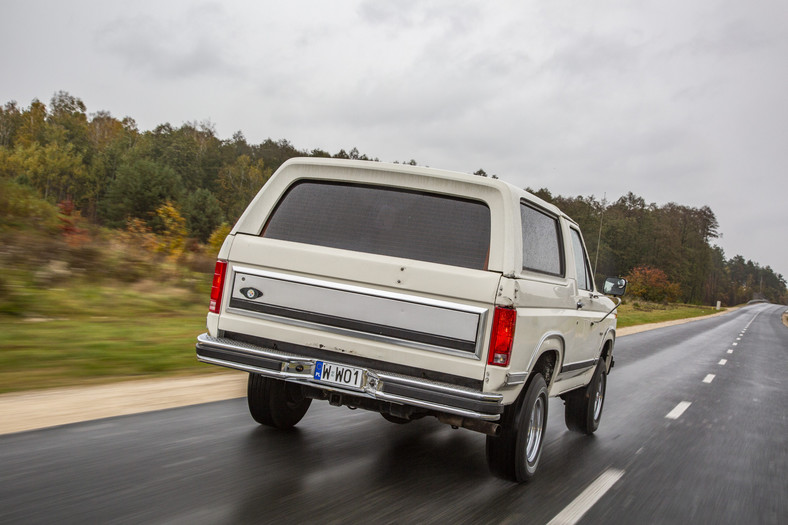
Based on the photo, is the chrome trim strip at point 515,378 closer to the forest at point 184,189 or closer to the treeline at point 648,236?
the forest at point 184,189

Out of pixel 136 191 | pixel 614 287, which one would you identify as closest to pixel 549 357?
pixel 614 287

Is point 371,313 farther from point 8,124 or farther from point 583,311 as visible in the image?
point 8,124

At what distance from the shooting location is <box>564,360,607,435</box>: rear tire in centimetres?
646

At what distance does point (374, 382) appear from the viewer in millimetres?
3904

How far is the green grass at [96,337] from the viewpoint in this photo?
7.40 m

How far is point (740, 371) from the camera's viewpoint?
47.4 ft

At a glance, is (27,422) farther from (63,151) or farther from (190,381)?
(63,151)

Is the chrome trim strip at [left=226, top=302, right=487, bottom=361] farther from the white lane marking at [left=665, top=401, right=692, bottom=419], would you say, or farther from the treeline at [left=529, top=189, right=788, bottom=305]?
the treeline at [left=529, top=189, right=788, bottom=305]

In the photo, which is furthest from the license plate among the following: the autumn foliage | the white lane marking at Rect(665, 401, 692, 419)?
the autumn foliage

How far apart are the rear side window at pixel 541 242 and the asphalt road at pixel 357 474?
159 cm

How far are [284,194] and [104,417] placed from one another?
254cm

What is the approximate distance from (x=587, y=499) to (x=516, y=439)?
0.67 metres

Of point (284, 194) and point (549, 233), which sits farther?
point (549, 233)

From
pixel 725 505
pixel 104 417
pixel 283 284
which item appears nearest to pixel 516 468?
pixel 725 505
